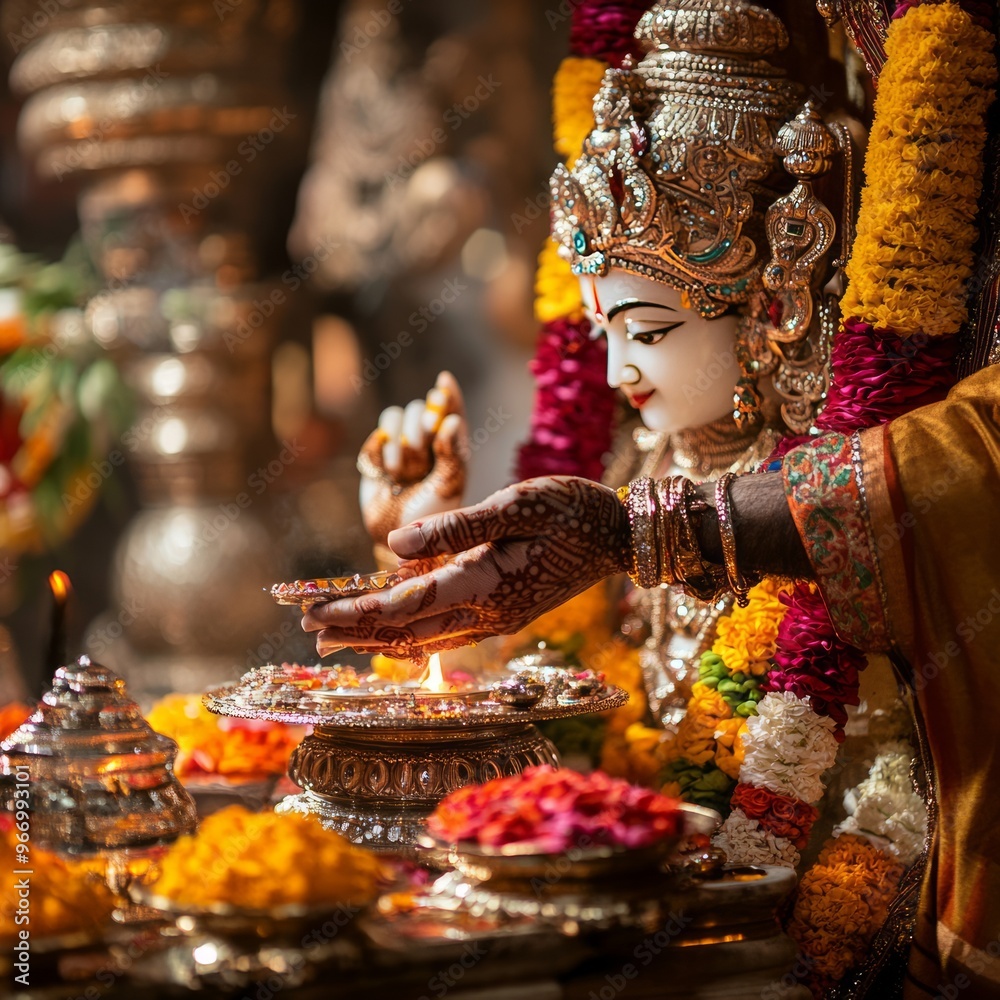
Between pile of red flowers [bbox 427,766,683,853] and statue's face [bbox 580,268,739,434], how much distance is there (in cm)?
88

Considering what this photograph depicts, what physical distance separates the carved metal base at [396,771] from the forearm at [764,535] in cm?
35

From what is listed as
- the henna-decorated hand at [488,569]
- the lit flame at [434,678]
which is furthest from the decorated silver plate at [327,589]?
the lit flame at [434,678]

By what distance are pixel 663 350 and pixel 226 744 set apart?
861mm

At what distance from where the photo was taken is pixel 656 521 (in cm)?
151

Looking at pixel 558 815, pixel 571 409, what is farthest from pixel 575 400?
pixel 558 815

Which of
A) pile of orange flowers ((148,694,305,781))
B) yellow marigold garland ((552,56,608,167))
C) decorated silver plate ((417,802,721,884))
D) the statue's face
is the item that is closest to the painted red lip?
the statue's face

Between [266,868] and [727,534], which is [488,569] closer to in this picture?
[727,534]

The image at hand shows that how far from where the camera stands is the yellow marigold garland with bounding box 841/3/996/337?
1.70 metres

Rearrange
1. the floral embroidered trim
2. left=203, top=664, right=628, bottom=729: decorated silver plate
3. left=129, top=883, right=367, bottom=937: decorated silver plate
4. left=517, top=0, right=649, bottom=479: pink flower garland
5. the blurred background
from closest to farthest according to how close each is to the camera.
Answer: left=129, top=883, right=367, bottom=937: decorated silver plate
the floral embroidered trim
left=203, top=664, right=628, bottom=729: decorated silver plate
left=517, top=0, right=649, bottom=479: pink flower garland
the blurred background

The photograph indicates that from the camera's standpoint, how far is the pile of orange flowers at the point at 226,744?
209 centimetres

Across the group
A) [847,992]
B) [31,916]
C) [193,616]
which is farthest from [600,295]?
[193,616]

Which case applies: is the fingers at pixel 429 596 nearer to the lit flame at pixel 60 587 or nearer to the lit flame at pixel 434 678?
the lit flame at pixel 434 678

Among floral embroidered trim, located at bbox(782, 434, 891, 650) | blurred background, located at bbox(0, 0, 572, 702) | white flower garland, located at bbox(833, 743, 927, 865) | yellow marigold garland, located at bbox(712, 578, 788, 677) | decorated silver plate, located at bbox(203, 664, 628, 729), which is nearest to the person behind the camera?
floral embroidered trim, located at bbox(782, 434, 891, 650)

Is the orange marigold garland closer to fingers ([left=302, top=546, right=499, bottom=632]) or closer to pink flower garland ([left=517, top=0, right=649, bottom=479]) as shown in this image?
fingers ([left=302, top=546, right=499, bottom=632])
